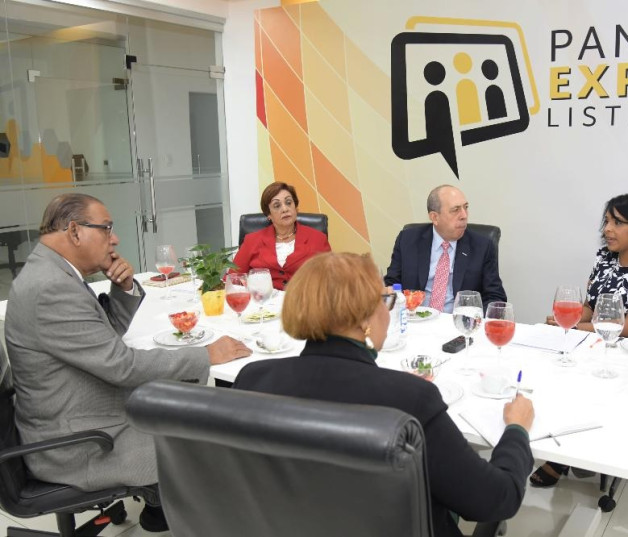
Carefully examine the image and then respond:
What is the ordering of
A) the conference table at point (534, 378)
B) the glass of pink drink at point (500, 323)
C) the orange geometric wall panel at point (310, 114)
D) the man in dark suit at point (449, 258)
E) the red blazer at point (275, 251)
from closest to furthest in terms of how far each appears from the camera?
the conference table at point (534, 378), the glass of pink drink at point (500, 323), the man in dark suit at point (449, 258), the red blazer at point (275, 251), the orange geometric wall panel at point (310, 114)

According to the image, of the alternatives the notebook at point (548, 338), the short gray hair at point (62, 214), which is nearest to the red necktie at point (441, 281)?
the notebook at point (548, 338)

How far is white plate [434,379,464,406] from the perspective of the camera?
5.94 ft

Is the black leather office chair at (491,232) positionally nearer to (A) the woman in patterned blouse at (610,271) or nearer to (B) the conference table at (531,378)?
(A) the woman in patterned blouse at (610,271)

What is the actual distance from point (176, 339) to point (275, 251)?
4.95 feet

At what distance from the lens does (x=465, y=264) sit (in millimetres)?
3264

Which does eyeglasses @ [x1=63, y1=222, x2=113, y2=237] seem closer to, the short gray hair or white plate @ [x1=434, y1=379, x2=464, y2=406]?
the short gray hair

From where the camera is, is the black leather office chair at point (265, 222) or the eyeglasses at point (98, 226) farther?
the black leather office chair at point (265, 222)

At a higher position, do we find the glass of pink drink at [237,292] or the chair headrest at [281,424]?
the chair headrest at [281,424]

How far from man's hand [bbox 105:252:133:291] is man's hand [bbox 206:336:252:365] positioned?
504 millimetres

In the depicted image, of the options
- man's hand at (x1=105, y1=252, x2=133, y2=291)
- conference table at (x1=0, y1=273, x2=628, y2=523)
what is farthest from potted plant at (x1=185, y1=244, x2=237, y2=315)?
man's hand at (x1=105, y1=252, x2=133, y2=291)

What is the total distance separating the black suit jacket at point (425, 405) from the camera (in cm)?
126

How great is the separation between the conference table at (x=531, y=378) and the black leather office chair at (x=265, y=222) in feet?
4.23

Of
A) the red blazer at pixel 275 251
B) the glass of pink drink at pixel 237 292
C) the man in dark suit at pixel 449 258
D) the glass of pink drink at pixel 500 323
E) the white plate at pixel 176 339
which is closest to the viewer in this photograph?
the glass of pink drink at pixel 500 323

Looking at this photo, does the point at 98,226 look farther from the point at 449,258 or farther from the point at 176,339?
the point at 449,258
